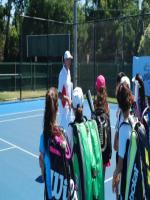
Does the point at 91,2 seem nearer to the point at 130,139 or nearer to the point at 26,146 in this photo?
the point at 26,146

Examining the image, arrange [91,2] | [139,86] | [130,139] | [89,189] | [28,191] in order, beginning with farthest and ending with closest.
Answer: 1. [91,2]
2. [28,191]
3. [139,86]
4. [89,189]
5. [130,139]

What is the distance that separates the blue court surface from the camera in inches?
237

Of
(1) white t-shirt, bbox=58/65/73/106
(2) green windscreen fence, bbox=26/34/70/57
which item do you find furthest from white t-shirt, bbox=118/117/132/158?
Result: (2) green windscreen fence, bbox=26/34/70/57

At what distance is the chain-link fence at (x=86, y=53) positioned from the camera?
19688mm

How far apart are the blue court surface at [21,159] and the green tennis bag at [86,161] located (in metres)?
2.01

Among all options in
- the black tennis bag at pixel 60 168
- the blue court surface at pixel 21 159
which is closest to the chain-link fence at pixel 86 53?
the blue court surface at pixel 21 159

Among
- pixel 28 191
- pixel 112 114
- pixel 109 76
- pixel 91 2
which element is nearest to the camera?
pixel 28 191

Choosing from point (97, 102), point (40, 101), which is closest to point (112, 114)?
point (40, 101)

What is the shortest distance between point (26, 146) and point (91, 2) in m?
31.8

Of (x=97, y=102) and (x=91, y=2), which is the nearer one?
(x=97, y=102)

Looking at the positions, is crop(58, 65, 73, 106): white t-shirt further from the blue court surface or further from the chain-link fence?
the chain-link fence

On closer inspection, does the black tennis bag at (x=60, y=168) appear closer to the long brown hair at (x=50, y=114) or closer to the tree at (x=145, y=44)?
the long brown hair at (x=50, y=114)

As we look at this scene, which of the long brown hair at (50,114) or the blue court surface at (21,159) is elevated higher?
Answer: the long brown hair at (50,114)

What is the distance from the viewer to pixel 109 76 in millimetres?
19812
